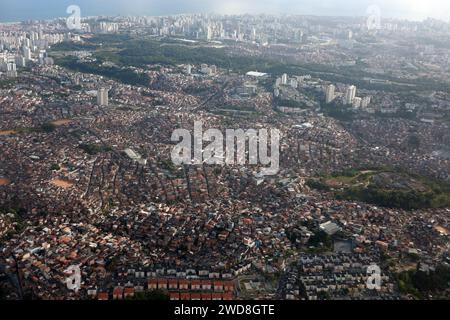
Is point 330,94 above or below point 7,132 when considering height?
above

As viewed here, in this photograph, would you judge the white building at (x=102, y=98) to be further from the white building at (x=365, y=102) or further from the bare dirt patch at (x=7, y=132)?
the white building at (x=365, y=102)

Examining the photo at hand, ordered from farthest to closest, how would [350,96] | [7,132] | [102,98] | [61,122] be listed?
[350,96], [102,98], [61,122], [7,132]

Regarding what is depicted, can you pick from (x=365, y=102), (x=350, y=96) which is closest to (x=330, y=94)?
(x=350, y=96)

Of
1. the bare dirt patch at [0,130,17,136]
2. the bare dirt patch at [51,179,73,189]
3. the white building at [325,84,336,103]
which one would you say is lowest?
the bare dirt patch at [51,179,73,189]

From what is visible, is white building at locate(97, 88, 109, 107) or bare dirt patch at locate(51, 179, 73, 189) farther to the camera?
white building at locate(97, 88, 109, 107)

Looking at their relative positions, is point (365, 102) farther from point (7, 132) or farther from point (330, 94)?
point (7, 132)

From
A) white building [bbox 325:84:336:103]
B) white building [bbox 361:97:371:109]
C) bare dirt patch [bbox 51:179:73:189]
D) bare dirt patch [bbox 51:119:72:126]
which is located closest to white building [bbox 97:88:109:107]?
bare dirt patch [bbox 51:119:72:126]

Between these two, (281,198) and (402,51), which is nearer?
(281,198)

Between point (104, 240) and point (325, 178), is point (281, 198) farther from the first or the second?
point (104, 240)

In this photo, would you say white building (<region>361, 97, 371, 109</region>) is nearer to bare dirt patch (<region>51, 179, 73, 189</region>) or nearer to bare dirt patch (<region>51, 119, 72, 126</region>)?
bare dirt patch (<region>51, 119, 72, 126</region>)

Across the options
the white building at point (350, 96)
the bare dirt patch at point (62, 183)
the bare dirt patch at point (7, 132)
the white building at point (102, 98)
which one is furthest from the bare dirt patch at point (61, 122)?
the white building at point (350, 96)
